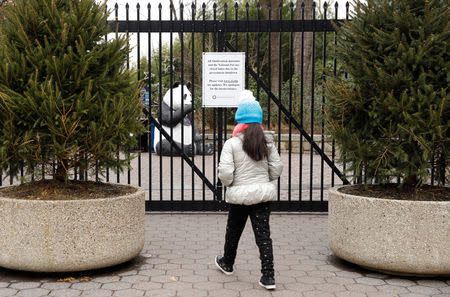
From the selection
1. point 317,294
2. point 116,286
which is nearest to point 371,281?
point 317,294

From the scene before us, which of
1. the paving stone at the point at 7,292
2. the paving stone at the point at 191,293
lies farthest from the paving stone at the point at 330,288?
the paving stone at the point at 7,292

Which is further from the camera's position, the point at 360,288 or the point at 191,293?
the point at 360,288

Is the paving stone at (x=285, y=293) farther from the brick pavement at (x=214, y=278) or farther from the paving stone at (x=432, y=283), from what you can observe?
the paving stone at (x=432, y=283)

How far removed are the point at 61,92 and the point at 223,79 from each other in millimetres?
2853

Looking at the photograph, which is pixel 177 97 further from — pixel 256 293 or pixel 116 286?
pixel 256 293

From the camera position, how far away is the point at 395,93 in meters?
4.60

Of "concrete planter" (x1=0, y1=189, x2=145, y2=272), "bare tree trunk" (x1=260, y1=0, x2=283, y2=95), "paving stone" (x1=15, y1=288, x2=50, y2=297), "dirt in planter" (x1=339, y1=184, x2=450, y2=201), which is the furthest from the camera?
"bare tree trunk" (x1=260, y1=0, x2=283, y2=95)

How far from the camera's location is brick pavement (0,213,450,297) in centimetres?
407

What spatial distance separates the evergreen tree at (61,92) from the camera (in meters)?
4.29

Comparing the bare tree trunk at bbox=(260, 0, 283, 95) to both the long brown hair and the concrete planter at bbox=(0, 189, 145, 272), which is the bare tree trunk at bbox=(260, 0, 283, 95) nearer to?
the long brown hair

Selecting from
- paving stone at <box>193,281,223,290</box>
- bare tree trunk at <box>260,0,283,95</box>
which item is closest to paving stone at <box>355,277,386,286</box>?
paving stone at <box>193,281,223,290</box>

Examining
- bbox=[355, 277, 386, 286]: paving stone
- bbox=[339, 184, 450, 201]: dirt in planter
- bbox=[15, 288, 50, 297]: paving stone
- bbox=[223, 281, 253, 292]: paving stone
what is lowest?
bbox=[355, 277, 386, 286]: paving stone

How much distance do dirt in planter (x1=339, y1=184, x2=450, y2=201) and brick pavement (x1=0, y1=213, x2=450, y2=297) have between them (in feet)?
2.21

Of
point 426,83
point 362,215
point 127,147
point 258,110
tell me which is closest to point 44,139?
point 127,147
